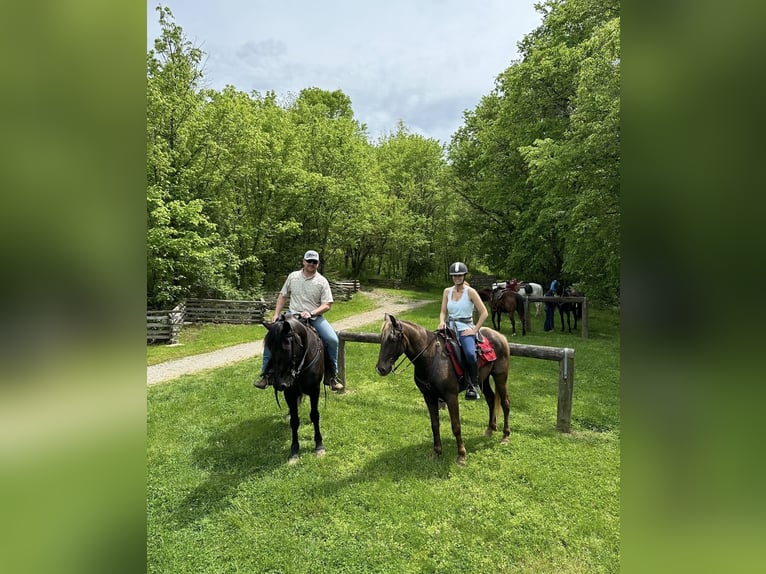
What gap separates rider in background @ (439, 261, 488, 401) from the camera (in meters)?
5.00

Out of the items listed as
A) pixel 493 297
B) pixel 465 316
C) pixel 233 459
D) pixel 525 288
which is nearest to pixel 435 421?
pixel 465 316

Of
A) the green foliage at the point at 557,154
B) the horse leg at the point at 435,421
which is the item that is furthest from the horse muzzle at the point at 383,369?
the green foliage at the point at 557,154

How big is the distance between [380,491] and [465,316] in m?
2.45

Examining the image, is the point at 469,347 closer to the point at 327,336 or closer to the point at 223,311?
the point at 327,336

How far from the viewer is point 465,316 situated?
209 inches

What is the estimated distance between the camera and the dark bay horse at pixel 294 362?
4316mm

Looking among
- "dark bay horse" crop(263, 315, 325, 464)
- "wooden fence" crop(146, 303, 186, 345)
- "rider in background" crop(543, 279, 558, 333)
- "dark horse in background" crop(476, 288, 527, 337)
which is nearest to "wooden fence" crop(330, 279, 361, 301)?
"wooden fence" crop(146, 303, 186, 345)

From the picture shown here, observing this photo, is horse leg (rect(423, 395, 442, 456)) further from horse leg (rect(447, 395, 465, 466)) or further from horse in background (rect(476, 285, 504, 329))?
horse in background (rect(476, 285, 504, 329))

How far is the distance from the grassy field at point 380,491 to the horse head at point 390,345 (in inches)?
53.1

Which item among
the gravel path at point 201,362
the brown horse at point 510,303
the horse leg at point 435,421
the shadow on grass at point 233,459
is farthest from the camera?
the brown horse at point 510,303

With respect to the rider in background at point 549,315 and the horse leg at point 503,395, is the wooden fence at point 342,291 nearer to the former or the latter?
the rider in background at point 549,315
